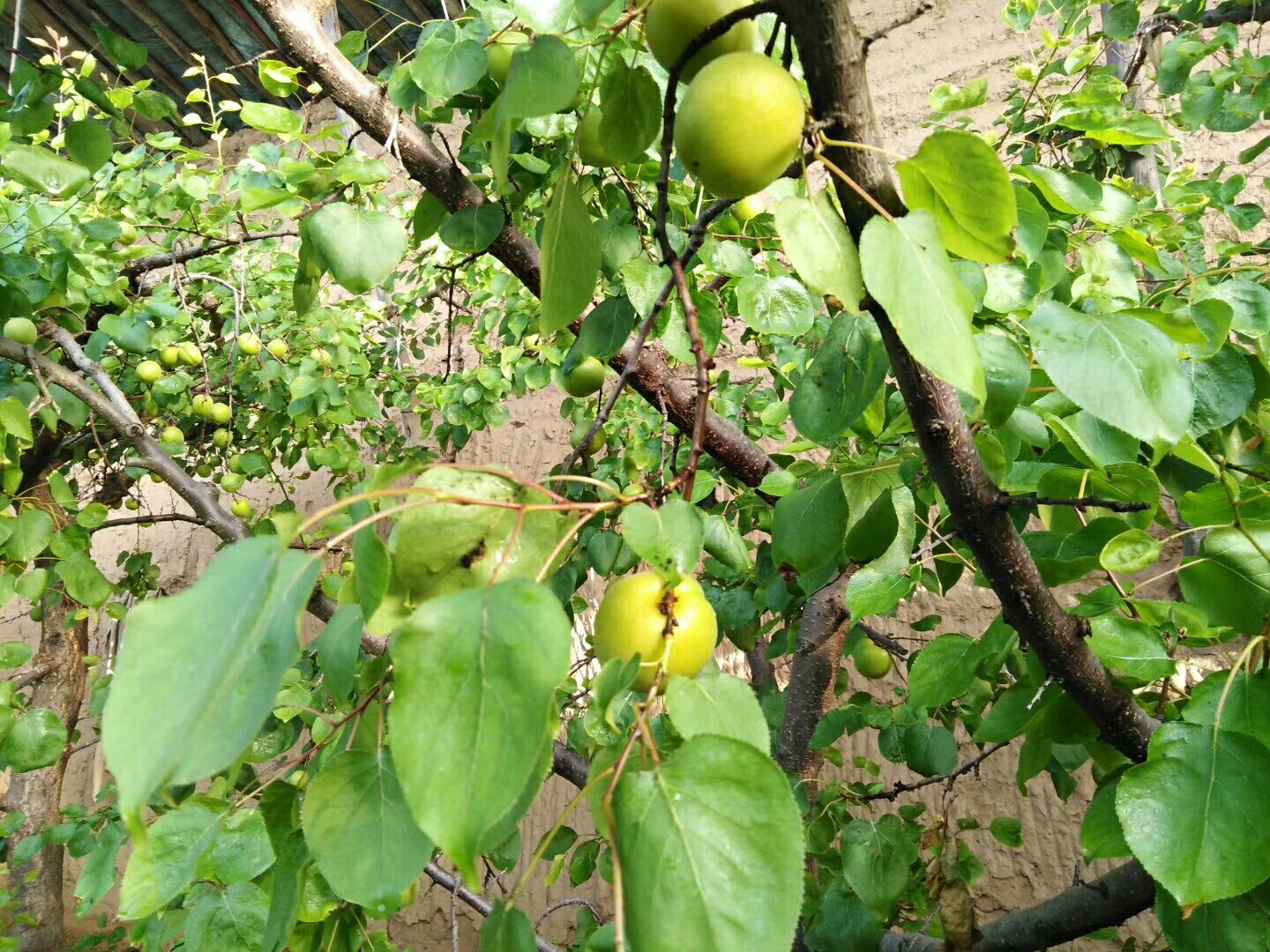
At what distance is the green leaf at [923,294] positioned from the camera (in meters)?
0.28

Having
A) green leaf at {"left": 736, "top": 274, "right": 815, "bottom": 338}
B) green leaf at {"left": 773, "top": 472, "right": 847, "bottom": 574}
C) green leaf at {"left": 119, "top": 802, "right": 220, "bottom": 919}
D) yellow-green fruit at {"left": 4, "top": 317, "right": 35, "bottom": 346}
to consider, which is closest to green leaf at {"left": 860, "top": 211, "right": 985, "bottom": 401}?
green leaf at {"left": 773, "top": 472, "right": 847, "bottom": 574}

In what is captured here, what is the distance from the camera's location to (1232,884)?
1.25ft

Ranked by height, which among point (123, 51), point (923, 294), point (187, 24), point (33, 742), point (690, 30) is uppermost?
point (187, 24)

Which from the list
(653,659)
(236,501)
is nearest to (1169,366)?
(653,659)

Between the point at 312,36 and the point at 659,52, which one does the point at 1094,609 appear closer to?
the point at 659,52

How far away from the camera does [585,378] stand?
1026 millimetres

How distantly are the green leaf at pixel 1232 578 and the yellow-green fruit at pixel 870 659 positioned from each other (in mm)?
657

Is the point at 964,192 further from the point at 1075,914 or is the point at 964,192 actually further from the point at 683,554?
the point at 1075,914

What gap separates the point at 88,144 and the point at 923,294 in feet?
2.46

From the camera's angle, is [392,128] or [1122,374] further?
[392,128]

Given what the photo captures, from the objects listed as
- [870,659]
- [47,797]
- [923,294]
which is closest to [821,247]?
[923,294]

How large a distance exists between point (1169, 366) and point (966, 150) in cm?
15

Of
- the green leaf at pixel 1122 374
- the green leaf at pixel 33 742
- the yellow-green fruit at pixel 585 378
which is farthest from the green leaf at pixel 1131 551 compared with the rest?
the green leaf at pixel 33 742

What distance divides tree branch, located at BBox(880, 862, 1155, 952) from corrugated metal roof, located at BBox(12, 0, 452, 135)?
2483 mm
